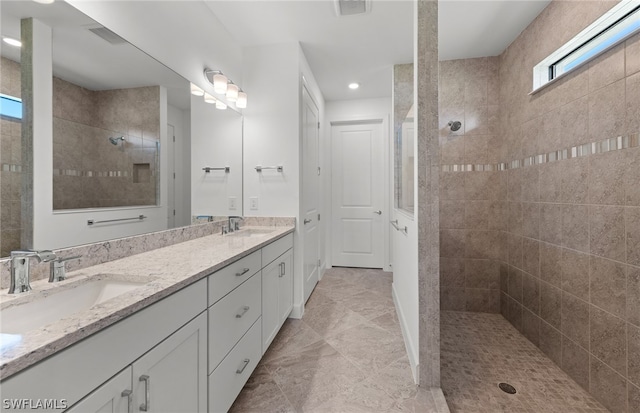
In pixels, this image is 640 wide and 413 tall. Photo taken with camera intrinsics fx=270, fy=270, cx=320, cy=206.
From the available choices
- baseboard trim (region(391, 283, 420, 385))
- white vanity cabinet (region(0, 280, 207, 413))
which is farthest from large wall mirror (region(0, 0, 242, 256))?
baseboard trim (region(391, 283, 420, 385))

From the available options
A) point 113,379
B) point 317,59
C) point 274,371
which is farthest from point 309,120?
point 113,379

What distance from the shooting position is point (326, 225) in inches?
160

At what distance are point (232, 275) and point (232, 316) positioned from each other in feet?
0.65

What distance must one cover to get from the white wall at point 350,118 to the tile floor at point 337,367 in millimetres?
1392

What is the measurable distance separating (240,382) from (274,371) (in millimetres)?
364

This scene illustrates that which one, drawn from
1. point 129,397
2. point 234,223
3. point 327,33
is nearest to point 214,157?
point 234,223

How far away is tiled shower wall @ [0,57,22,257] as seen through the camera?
35.7 inches

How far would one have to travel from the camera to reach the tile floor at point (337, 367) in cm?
146

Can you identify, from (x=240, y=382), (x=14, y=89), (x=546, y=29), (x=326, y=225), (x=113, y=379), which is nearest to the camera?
(x=113, y=379)

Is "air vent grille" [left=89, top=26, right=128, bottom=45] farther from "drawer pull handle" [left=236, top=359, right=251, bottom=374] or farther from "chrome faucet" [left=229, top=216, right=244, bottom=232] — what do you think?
"drawer pull handle" [left=236, top=359, right=251, bottom=374]

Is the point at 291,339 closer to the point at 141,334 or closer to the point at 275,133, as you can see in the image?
the point at 141,334

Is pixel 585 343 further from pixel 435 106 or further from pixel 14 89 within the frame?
pixel 14 89

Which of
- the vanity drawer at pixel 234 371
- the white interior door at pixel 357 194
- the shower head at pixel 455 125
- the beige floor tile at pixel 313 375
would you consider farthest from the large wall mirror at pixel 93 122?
the white interior door at pixel 357 194

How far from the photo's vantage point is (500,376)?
1.71 m
